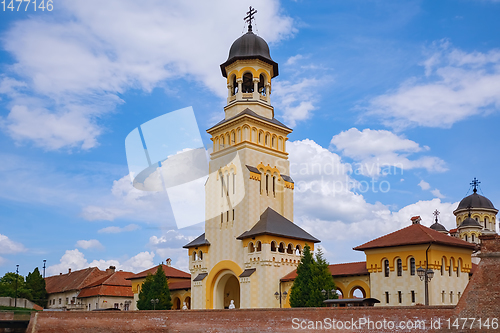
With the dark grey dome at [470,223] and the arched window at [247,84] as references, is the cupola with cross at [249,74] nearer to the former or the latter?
the arched window at [247,84]

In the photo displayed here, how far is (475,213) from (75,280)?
61052 mm

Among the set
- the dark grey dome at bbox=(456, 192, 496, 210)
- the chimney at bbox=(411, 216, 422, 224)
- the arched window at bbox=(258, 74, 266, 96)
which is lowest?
the chimney at bbox=(411, 216, 422, 224)

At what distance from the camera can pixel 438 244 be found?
36188 millimetres

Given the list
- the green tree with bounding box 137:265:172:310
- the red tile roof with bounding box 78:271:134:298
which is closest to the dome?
the green tree with bounding box 137:265:172:310

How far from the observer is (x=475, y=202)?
80.4 meters

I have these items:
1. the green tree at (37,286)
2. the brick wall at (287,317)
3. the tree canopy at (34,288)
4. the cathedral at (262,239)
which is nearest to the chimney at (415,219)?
the cathedral at (262,239)

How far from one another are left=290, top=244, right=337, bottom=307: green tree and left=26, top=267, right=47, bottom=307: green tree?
52393 mm

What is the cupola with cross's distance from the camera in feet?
173

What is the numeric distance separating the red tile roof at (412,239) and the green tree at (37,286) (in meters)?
56.7

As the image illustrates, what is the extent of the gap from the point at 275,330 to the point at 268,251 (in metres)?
12.6

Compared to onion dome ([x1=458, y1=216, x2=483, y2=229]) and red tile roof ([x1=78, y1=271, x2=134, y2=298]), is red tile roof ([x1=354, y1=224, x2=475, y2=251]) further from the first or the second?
onion dome ([x1=458, y1=216, x2=483, y2=229])

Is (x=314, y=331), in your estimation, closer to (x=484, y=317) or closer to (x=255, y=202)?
(x=484, y=317)

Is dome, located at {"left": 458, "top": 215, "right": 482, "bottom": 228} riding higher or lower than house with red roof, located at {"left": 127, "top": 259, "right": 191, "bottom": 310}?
higher

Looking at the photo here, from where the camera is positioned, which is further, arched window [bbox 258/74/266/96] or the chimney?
arched window [bbox 258/74/266/96]
